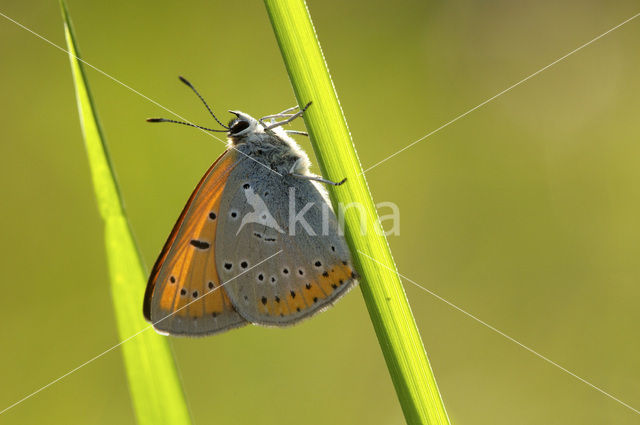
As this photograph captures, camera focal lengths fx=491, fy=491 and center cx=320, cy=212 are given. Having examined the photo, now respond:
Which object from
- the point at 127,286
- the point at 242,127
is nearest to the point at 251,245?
the point at 242,127

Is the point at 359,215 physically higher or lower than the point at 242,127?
lower

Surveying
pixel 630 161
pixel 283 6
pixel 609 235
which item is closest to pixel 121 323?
pixel 283 6

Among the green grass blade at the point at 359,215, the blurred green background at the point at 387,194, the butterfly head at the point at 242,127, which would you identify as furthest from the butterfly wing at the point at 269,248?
the blurred green background at the point at 387,194

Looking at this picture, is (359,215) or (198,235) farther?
(198,235)

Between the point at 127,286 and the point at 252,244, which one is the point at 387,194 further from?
the point at 127,286

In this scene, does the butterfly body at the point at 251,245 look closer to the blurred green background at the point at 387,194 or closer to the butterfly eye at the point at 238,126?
the butterfly eye at the point at 238,126

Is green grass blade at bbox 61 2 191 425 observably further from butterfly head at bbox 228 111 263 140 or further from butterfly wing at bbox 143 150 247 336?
butterfly head at bbox 228 111 263 140

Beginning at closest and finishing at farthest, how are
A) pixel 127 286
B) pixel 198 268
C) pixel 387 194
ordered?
pixel 127 286 < pixel 198 268 < pixel 387 194
